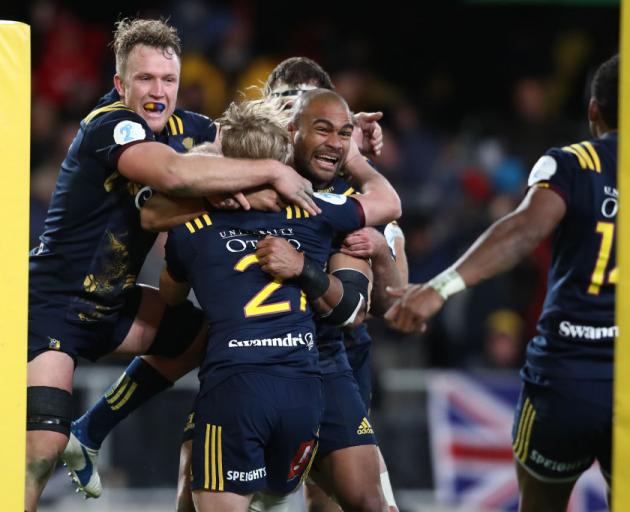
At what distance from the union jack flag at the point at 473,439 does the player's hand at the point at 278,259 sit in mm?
5209

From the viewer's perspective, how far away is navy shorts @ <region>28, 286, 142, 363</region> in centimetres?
487

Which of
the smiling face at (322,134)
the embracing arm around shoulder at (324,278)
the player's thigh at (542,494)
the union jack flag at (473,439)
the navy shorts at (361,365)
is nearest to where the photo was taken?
the embracing arm around shoulder at (324,278)

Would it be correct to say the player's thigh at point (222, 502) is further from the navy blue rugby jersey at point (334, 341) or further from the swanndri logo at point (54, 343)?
the swanndri logo at point (54, 343)

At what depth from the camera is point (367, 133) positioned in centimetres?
540

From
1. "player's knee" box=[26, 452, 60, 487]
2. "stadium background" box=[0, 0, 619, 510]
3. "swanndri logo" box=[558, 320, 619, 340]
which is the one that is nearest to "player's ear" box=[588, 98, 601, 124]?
"swanndri logo" box=[558, 320, 619, 340]

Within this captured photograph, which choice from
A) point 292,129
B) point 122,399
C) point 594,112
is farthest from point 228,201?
point 594,112

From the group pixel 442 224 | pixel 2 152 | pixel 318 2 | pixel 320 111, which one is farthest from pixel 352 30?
pixel 2 152

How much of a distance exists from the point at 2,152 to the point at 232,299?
103 centimetres

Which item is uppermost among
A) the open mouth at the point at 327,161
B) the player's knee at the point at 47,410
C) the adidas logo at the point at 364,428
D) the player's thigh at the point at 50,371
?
the open mouth at the point at 327,161

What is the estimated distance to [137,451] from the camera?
9141 mm

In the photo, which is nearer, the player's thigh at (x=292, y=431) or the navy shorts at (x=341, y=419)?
the player's thigh at (x=292, y=431)

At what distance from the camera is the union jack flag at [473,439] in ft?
30.2

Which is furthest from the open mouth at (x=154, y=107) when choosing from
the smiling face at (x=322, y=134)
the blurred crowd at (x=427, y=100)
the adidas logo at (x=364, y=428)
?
the blurred crowd at (x=427, y=100)

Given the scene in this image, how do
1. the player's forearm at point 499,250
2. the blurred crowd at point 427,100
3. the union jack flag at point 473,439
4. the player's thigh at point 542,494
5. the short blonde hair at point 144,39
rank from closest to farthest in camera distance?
the player's forearm at point 499,250 → the player's thigh at point 542,494 → the short blonde hair at point 144,39 → the union jack flag at point 473,439 → the blurred crowd at point 427,100
